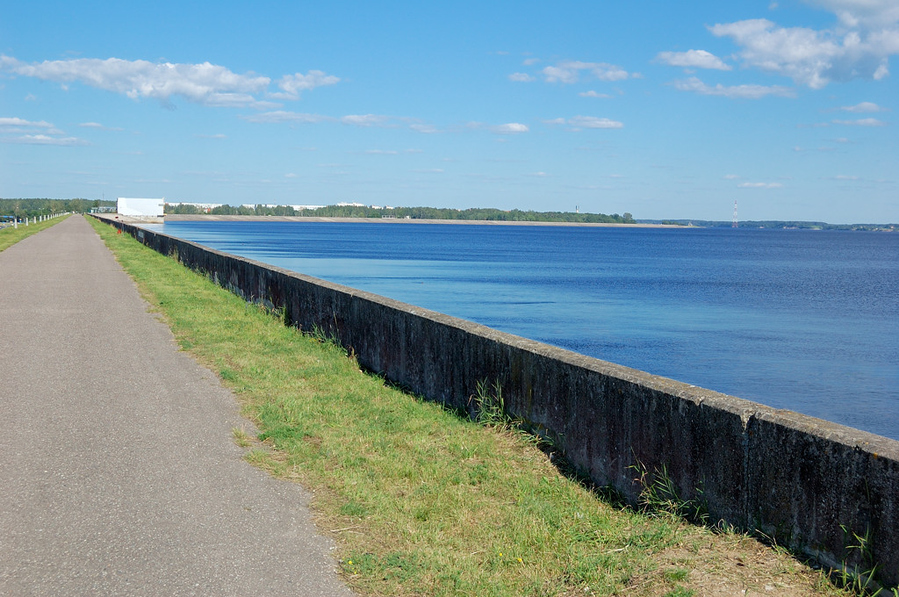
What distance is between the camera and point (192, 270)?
26156mm

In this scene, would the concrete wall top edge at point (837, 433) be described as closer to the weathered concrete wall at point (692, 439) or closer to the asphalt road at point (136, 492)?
the weathered concrete wall at point (692, 439)

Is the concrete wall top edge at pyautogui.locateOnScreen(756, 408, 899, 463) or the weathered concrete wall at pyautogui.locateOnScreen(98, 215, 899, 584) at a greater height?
the concrete wall top edge at pyautogui.locateOnScreen(756, 408, 899, 463)

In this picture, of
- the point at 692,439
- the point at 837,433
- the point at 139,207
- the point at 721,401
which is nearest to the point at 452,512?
the point at 692,439

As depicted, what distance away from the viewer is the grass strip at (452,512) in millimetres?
4422

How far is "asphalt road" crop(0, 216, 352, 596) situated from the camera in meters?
4.40

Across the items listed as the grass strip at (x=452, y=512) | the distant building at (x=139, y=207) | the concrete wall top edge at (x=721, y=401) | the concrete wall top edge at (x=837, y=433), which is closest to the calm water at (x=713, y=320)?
the concrete wall top edge at (x=721, y=401)

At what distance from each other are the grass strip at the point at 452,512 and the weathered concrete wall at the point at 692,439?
0.21m

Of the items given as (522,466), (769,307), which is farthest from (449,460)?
(769,307)

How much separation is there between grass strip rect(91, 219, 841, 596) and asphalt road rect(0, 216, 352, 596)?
30 centimetres

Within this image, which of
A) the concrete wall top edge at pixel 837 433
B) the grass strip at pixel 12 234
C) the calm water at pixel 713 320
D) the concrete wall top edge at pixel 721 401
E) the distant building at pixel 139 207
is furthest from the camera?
the distant building at pixel 139 207

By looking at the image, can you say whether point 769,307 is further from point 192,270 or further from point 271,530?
point 271,530

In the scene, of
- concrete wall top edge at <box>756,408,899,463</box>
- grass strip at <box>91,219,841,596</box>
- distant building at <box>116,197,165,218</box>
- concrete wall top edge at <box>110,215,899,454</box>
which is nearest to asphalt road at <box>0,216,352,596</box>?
grass strip at <box>91,219,841,596</box>

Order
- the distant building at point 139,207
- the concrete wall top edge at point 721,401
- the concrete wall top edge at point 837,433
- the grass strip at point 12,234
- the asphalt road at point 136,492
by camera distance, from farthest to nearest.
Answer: the distant building at point 139,207
the grass strip at point 12,234
the asphalt road at point 136,492
the concrete wall top edge at point 721,401
the concrete wall top edge at point 837,433

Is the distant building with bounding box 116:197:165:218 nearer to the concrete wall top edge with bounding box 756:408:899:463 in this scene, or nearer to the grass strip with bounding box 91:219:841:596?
the grass strip with bounding box 91:219:841:596
